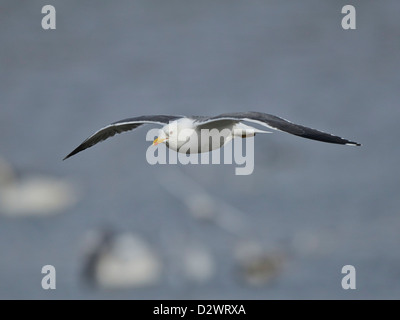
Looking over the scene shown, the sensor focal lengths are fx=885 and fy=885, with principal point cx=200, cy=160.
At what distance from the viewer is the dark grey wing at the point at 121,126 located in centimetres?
542

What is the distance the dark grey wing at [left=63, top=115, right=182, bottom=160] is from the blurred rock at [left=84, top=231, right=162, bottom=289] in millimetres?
6767

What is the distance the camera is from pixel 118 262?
12.7m

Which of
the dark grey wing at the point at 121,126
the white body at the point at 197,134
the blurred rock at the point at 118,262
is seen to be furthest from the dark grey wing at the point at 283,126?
the blurred rock at the point at 118,262

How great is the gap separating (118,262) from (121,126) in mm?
7194

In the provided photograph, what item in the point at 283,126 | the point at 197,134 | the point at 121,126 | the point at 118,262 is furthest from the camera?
the point at 118,262

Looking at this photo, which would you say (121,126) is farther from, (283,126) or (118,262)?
(118,262)

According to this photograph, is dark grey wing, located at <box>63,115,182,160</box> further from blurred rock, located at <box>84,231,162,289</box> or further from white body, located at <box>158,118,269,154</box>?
blurred rock, located at <box>84,231,162,289</box>

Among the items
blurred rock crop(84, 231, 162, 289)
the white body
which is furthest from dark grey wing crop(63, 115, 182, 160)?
blurred rock crop(84, 231, 162, 289)

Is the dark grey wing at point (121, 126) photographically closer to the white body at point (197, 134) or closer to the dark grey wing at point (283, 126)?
the white body at point (197, 134)

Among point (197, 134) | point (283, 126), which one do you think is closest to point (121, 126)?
point (197, 134)

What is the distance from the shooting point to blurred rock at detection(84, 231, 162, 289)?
1247 cm

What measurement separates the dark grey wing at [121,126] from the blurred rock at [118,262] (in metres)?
6.77

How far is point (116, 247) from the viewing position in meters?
12.7

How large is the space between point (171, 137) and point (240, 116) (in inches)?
24.9
